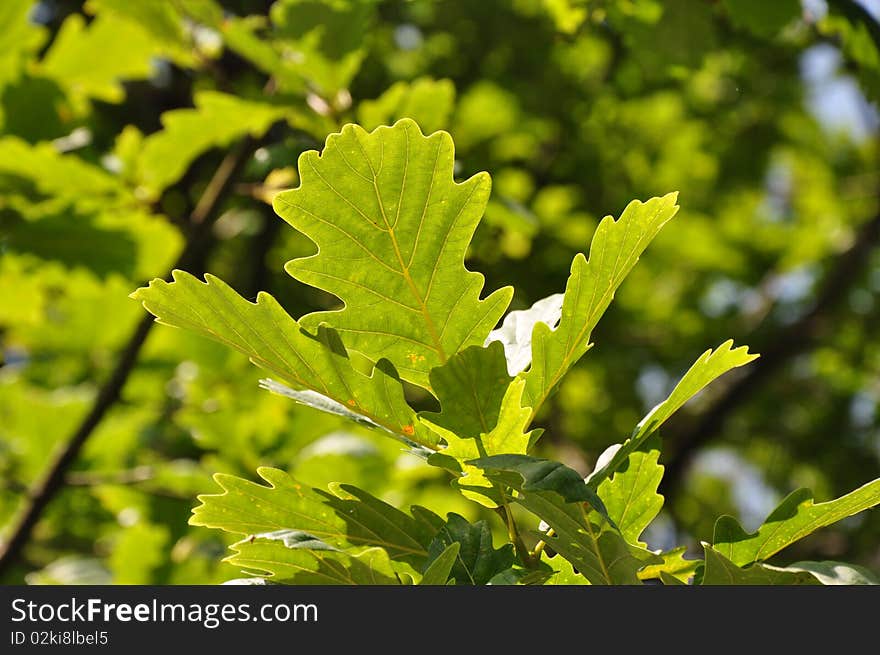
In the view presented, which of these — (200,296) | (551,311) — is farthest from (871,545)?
(200,296)

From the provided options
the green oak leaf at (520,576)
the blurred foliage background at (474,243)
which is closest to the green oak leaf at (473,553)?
the green oak leaf at (520,576)

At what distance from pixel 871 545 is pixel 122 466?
12.2 ft

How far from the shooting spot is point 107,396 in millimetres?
2182

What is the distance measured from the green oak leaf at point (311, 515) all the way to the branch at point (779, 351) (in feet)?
12.3

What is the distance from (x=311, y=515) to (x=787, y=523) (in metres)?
0.46

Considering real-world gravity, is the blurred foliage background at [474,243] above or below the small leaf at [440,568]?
above

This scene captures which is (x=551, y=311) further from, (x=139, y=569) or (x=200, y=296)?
(x=139, y=569)

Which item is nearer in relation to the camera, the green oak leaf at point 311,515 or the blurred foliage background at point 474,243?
the green oak leaf at point 311,515

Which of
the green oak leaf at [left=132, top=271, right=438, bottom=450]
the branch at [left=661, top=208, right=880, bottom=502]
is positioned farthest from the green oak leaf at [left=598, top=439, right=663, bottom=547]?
the branch at [left=661, top=208, right=880, bottom=502]

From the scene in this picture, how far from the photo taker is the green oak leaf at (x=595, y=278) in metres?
0.91

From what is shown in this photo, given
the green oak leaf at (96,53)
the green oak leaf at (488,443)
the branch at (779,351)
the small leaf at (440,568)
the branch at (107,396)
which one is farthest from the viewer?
the branch at (779,351)

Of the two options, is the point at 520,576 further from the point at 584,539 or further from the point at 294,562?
the point at 294,562

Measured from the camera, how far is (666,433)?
217 inches

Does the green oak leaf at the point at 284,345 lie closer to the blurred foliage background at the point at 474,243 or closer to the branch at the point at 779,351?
the blurred foliage background at the point at 474,243
